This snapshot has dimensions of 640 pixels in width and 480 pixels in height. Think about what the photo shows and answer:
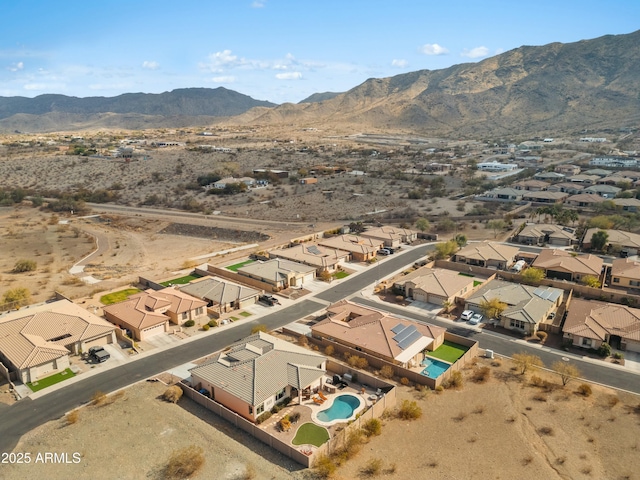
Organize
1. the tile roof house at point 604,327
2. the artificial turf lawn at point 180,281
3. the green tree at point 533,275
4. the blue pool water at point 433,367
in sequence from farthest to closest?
1. the artificial turf lawn at point 180,281
2. the green tree at point 533,275
3. the tile roof house at point 604,327
4. the blue pool water at point 433,367

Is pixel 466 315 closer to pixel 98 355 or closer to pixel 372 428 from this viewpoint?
pixel 372 428

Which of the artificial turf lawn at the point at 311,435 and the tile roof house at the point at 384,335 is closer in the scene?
the artificial turf lawn at the point at 311,435

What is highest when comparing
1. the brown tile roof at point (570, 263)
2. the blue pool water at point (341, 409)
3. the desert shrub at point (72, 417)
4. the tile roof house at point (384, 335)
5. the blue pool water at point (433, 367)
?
the brown tile roof at point (570, 263)

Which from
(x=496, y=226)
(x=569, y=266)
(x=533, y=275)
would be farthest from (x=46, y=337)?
(x=496, y=226)

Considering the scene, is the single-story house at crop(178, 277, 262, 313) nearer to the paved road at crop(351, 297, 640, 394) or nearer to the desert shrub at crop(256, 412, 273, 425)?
the paved road at crop(351, 297, 640, 394)

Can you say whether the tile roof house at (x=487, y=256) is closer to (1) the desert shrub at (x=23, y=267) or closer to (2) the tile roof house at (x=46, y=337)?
(2) the tile roof house at (x=46, y=337)

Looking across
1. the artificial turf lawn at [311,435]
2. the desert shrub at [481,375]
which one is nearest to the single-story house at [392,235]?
the desert shrub at [481,375]

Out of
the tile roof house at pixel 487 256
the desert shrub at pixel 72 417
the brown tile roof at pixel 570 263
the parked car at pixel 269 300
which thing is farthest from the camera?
the tile roof house at pixel 487 256

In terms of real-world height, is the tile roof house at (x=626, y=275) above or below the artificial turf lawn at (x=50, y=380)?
above
